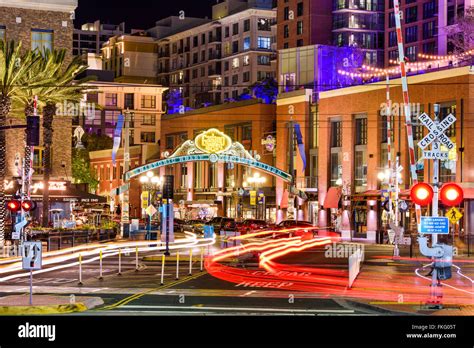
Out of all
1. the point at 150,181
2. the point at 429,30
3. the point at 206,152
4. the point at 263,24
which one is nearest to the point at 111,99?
the point at 263,24

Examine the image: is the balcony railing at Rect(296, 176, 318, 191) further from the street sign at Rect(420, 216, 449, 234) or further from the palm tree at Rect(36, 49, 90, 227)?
the street sign at Rect(420, 216, 449, 234)

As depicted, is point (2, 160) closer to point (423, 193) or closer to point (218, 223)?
point (218, 223)

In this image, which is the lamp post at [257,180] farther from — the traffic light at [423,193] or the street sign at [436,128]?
the traffic light at [423,193]

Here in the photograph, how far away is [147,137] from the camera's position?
139m

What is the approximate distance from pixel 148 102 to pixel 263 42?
86.1 ft

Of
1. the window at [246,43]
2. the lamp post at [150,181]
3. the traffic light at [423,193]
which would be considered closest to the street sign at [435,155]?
the traffic light at [423,193]

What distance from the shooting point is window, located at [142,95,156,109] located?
138000 millimetres

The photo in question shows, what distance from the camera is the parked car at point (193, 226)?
3206 inches

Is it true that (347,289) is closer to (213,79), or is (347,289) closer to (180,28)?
(213,79)

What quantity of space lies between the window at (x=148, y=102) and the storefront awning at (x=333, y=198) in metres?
53.8

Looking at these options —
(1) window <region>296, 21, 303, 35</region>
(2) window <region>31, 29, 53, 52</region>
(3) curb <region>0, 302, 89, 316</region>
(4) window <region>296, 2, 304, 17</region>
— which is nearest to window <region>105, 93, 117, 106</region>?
(1) window <region>296, 21, 303, 35</region>
